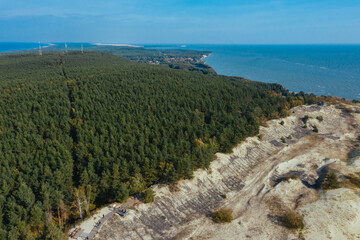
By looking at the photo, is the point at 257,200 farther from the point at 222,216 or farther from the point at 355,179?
the point at 355,179

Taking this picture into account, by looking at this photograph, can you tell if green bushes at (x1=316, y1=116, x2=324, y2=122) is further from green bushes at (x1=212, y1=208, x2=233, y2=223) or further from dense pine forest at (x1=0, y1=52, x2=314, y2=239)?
green bushes at (x1=212, y1=208, x2=233, y2=223)

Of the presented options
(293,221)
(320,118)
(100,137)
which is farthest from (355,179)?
(100,137)

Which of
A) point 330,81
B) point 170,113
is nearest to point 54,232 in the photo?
point 170,113

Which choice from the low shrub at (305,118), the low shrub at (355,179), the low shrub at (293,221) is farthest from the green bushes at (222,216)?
the low shrub at (305,118)

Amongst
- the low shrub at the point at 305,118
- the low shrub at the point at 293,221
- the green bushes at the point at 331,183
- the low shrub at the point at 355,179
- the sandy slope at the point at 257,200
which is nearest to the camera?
the sandy slope at the point at 257,200

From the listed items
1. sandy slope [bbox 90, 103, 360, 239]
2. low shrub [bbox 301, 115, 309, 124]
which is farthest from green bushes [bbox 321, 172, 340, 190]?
low shrub [bbox 301, 115, 309, 124]

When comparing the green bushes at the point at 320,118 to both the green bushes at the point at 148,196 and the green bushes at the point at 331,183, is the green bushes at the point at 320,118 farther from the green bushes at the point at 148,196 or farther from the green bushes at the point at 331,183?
the green bushes at the point at 148,196

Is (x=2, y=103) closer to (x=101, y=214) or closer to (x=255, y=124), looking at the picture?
(x=101, y=214)

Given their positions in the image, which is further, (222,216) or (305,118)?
(305,118)
